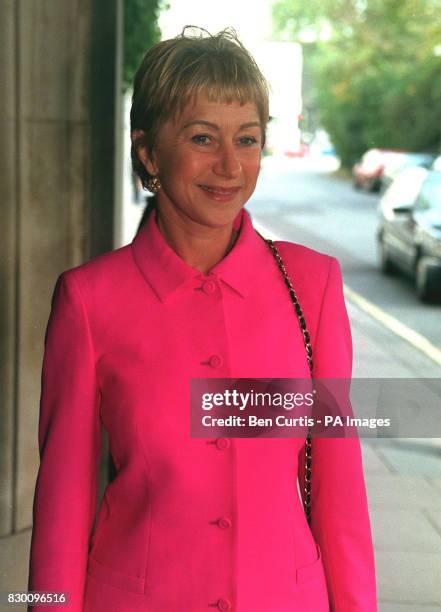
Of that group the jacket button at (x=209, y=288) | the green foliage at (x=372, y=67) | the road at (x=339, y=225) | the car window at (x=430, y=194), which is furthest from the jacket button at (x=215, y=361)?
the car window at (x=430, y=194)

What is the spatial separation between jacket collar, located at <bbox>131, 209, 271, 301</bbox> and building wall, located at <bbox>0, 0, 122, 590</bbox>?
6.00 ft

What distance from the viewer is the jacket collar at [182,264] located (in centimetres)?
177

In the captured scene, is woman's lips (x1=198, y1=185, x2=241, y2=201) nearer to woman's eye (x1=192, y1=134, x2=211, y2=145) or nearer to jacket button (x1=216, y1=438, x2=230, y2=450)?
woman's eye (x1=192, y1=134, x2=211, y2=145)

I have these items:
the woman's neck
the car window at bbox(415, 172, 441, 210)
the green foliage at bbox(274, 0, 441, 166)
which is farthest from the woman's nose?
the car window at bbox(415, 172, 441, 210)

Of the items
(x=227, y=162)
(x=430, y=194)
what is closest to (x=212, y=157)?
(x=227, y=162)

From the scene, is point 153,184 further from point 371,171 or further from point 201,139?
point 371,171

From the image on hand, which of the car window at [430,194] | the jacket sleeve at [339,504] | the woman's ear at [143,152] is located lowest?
the car window at [430,194]

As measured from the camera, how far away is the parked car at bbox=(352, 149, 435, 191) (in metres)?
17.0

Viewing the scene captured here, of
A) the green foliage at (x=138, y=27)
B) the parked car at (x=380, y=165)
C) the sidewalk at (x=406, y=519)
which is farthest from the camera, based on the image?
the parked car at (x=380, y=165)

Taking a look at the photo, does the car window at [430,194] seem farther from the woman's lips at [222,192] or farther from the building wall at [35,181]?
the woman's lips at [222,192]

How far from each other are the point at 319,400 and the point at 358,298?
10395mm

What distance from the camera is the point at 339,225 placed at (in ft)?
63.9

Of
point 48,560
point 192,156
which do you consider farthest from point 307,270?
point 48,560

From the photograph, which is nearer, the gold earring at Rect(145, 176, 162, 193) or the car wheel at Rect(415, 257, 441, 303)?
the gold earring at Rect(145, 176, 162, 193)
